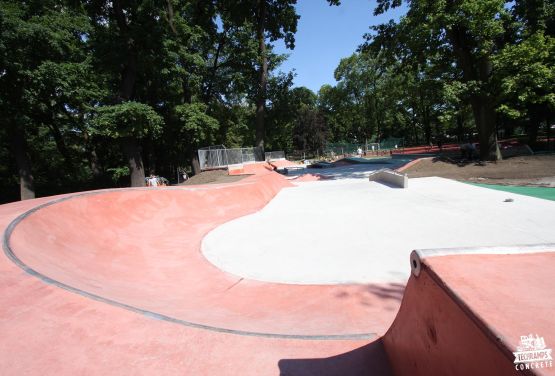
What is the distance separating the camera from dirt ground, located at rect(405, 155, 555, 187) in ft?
40.2

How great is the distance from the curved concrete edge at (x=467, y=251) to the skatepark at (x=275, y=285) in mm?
13

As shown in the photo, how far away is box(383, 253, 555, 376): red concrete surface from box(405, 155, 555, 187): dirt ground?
1236 cm

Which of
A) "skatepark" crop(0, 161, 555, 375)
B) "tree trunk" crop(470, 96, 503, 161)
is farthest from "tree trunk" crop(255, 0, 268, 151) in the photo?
"skatepark" crop(0, 161, 555, 375)

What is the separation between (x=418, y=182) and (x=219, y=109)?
2243 cm

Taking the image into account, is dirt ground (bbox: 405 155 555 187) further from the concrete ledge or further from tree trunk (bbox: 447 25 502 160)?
the concrete ledge

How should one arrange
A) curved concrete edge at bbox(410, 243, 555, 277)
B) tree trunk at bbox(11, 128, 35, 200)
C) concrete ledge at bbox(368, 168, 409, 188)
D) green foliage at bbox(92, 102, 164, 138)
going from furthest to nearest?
tree trunk at bbox(11, 128, 35, 200)
green foliage at bbox(92, 102, 164, 138)
concrete ledge at bbox(368, 168, 409, 188)
curved concrete edge at bbox(410, 243, 555, 277)

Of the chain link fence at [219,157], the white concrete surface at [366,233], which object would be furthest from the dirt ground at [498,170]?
the chain link fence at [219,157]

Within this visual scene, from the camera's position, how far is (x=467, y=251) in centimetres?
217

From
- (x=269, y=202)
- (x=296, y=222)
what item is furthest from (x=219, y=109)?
(x=296, y=222)

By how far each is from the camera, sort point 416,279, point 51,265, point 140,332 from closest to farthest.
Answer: point 416,279
point 140,332
point 51,265

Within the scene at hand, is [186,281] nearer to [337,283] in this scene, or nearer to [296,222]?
[337,283]

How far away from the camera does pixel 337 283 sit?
4.55 metres

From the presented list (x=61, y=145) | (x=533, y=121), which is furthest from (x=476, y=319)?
(x=61, y=145)

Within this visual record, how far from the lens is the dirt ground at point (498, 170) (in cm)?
1226
